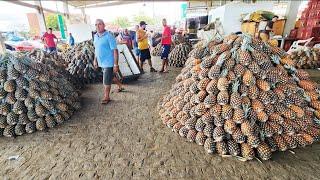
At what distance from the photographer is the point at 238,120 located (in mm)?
2309

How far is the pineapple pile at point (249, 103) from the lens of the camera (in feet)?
7.63

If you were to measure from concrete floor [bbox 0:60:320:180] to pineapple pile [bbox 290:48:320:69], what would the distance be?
5.06 m

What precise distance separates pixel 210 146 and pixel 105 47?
2.74 meters

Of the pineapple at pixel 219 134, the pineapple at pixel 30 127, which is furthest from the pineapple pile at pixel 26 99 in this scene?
the pineapple at pixel 219 134

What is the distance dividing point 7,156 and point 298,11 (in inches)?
491

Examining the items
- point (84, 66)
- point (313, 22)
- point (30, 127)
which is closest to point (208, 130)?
point (30, 127)

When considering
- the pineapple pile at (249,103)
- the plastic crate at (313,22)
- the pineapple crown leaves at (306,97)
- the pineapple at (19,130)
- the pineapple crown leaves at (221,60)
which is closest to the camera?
the pineapple pile at (249,103)

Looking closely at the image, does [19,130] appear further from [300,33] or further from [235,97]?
[300,33]

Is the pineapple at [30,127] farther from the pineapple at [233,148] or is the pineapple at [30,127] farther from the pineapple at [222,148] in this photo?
the pineapple at [233,148]

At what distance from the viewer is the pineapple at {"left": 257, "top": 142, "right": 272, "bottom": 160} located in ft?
7.23

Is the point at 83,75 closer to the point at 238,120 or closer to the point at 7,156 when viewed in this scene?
the point at 7,156

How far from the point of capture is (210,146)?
2389 millimetres

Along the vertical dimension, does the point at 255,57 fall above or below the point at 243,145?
above

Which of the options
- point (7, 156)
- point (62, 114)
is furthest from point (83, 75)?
point (7, 156)
